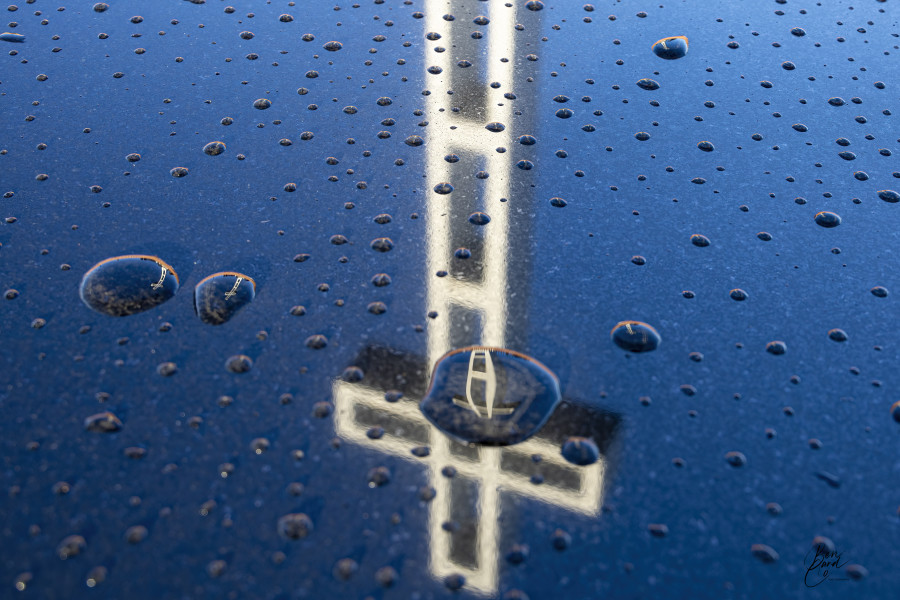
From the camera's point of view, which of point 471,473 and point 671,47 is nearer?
point 471,473

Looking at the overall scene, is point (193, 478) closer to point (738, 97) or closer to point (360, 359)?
point (360, 359)

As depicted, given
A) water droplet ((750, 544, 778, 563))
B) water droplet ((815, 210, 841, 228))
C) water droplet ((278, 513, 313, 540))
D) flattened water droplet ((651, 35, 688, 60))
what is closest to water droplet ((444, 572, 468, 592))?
water droplet ((278, 513, 313, 540))

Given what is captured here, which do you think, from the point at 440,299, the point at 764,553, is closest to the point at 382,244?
the point at 440,299

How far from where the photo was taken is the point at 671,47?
1.00m

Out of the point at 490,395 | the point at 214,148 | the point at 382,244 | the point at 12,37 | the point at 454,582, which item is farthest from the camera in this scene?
the point at 12,37

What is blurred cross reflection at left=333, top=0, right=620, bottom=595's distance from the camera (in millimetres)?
512

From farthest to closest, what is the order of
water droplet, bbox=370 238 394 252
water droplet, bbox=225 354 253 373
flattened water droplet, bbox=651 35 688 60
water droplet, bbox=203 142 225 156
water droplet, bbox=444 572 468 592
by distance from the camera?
flattened water droplet, bbox=651 35 688 60, water droplet, bbox=203 142 225 156, water droplet, bbox=370 238 394 252, water droplet, bbox=225 354 253 373, water droplet, bbox=444 572 468 592

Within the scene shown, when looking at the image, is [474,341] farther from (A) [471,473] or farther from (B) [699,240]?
(B) [699,240]

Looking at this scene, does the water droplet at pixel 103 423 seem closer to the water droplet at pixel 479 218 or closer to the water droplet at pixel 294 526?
the water droplet at pixel 294 526

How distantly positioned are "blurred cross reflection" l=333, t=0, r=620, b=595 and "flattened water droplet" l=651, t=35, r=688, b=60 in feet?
0.66

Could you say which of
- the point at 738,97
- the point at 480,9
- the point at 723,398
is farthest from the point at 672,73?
the point at 723,398

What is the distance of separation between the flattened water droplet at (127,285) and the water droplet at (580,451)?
398 millimetres

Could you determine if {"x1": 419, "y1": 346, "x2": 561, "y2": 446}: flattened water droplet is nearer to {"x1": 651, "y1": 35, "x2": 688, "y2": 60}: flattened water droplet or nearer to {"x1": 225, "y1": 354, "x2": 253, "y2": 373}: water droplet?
{"x1": 225, "y1": 354, "x2": 253, "y2": 373}: water droplet

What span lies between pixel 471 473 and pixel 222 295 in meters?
0.30
